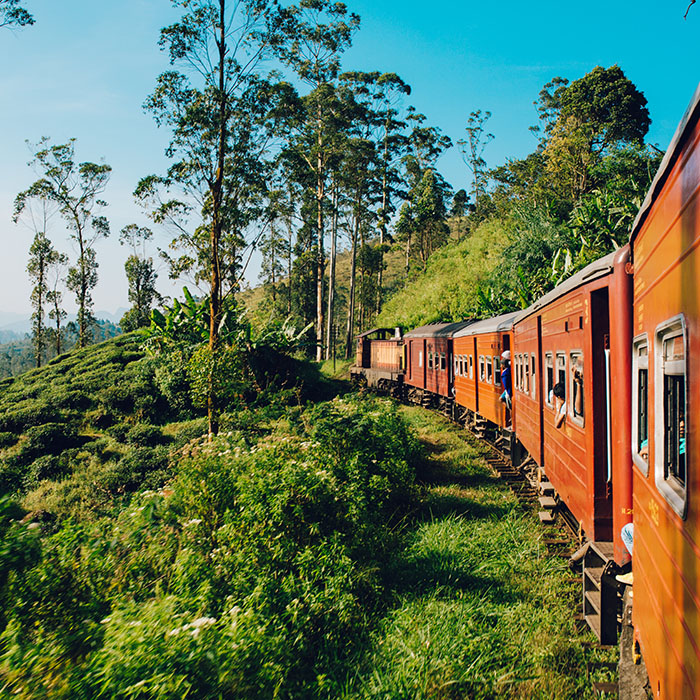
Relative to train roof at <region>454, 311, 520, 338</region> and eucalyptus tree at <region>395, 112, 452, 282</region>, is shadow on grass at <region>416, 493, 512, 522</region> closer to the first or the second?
train roof at <region>454, 311, 520, 338</region>

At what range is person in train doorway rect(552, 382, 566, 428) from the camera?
588 cm

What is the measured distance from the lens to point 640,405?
3.50 meters

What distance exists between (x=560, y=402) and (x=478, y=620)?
93.8 inches

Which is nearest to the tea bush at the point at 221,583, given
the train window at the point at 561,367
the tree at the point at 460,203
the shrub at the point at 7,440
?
the train window at the point at 561,367

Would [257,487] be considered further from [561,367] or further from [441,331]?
[441,331]

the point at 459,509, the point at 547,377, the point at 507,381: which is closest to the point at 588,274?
the point at 547,377

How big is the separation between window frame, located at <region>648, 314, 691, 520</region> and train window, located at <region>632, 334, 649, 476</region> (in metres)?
0.41

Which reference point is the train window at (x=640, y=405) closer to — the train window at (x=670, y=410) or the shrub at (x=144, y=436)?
the train window at (x=670, y=410)

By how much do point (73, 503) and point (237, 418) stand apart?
515 cm

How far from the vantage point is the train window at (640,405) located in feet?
10.9

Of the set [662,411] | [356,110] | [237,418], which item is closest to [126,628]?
[662,411]

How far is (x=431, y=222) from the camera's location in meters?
54.6

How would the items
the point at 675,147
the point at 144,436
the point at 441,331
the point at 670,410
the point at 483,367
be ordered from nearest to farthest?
1. the point at 675,147
2. the point at 670,410
3. the point at 483,367
4. the point at 441,331
5. the point at 144,436

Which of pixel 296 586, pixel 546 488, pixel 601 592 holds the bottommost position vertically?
pixel 296 586
